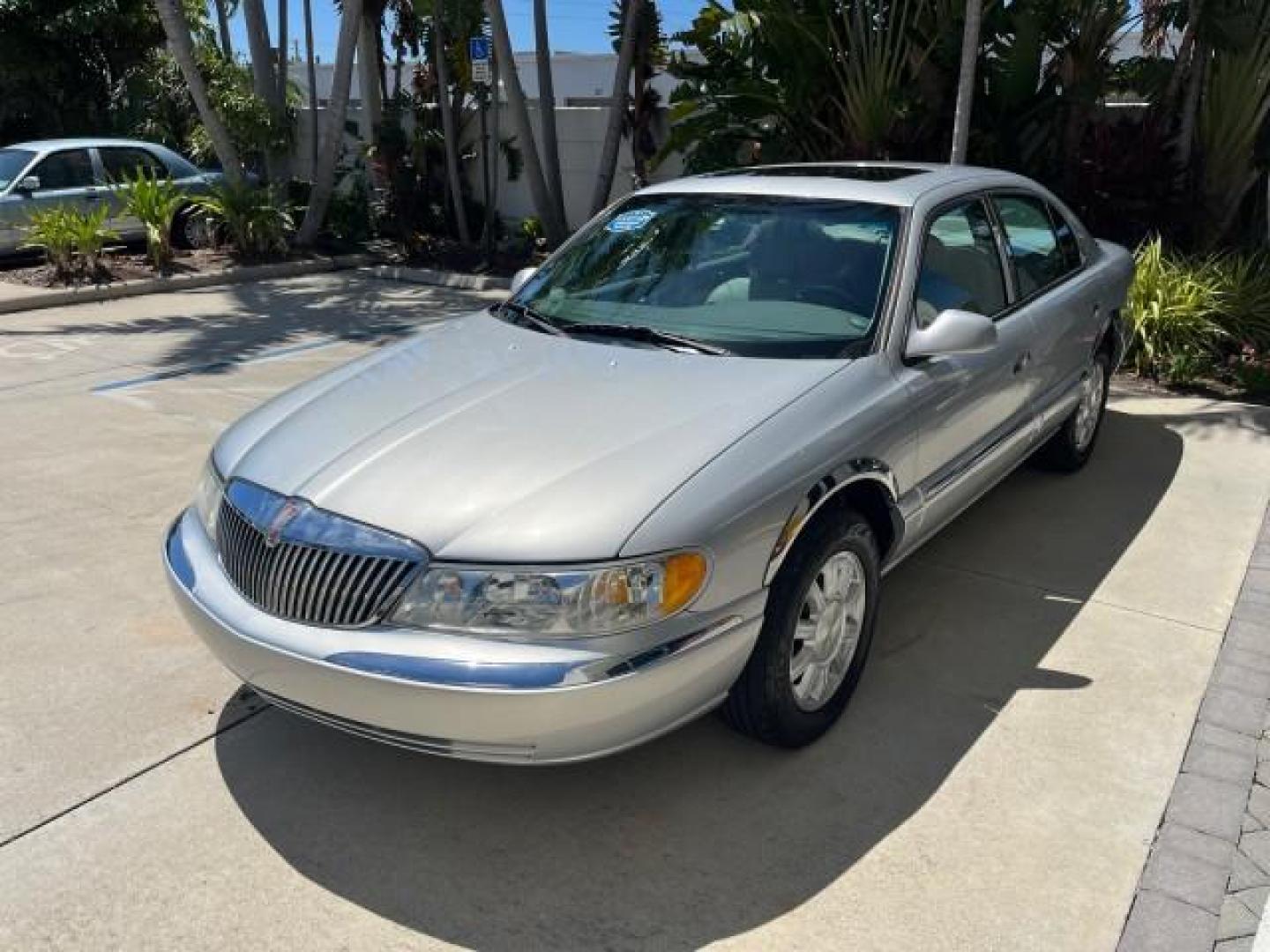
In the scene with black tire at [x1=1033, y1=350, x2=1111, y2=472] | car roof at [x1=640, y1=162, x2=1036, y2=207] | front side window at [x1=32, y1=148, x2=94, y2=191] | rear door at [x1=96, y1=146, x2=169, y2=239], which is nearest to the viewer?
car roof at [x1=640, y1=162, x2=1036, y2=207]

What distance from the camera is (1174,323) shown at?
25.5 ft

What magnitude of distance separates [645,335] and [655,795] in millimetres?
1528

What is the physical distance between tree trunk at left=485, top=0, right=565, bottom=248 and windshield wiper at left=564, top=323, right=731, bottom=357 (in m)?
8.85

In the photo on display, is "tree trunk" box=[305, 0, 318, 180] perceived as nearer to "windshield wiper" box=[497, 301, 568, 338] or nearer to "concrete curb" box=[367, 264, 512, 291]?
"concrete curb" box=[367, 264, 512, 291]

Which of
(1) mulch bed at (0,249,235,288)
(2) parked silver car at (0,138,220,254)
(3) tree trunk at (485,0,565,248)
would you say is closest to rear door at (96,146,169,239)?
(2) parked silver car at (0,138,220,254)

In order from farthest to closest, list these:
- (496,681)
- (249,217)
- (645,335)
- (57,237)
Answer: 1. (249,217)
2. (57,237)
3. (645,335)
4. (496,681)

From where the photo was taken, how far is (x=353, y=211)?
47.1 feet

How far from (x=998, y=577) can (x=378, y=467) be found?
276 cm

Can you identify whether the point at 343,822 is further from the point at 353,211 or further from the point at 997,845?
the point at 353,211

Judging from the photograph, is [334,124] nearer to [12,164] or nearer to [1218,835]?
[12,164]

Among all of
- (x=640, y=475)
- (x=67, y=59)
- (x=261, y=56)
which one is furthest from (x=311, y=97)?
(x=640, y=475)

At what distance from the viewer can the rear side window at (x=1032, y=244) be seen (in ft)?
15.6

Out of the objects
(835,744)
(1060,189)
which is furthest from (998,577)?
(1060,189)

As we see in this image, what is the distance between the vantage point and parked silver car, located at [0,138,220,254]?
1205 cm
